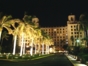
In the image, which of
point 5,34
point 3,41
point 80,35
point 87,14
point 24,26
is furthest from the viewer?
point 80,35

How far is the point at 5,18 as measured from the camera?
54.8 meters

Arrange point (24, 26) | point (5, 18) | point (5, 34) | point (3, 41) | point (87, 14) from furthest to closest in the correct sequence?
point (3, 41) < point (5, 34) < point (87, 14) < point (24, 26) < point (5, 18)

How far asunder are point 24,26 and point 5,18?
23.1 feet

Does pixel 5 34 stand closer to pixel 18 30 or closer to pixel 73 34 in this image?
pixel 18 30

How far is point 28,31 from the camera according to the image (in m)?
59.3

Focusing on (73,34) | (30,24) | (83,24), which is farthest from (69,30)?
(30,24)

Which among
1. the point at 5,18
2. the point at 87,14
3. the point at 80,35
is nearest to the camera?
the point at 5,18

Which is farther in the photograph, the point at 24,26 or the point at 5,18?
the point at 24,26

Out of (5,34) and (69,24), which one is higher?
(69,24)

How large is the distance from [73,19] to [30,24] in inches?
5328

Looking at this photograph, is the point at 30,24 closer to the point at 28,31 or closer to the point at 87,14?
the point at 28,31

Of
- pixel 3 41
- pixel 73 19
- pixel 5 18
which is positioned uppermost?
pixel 73 19

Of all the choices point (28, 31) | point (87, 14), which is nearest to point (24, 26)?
point (28, 31)

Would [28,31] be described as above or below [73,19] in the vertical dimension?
below
